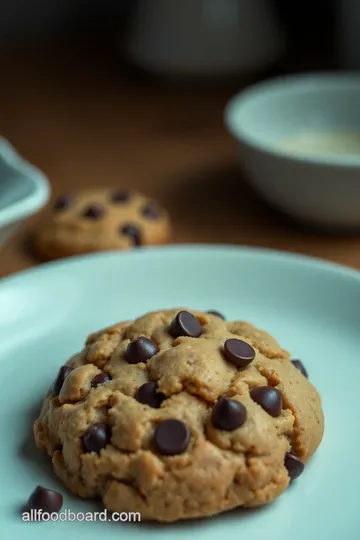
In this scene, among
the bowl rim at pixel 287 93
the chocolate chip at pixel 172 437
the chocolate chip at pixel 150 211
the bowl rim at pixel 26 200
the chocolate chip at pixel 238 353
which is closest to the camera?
the chocolate chip at pixel 172 437

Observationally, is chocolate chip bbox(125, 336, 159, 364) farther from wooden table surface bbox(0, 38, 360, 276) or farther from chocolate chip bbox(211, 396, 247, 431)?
wooden table surface bbox(0, 38, 360, 276)

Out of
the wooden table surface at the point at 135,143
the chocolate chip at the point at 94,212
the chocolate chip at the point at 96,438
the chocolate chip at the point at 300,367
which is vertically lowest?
the wooden table surface at the point at 135,143

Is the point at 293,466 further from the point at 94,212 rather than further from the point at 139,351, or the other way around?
the point at 94,212

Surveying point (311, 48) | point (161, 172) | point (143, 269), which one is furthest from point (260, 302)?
point (311, 48)

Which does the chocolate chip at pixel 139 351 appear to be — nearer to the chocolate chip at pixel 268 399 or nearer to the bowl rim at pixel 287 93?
the chocolate chip at pixel 268 399

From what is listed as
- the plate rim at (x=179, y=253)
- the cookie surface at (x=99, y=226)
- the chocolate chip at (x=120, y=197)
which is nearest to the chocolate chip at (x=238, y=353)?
the plate rim at (x=179, y=253)

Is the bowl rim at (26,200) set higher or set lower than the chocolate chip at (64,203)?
higher

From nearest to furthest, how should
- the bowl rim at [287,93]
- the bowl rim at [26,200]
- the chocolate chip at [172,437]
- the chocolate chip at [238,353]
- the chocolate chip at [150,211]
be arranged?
the chocolate chip at [172,437]
the chocolate chip at [238,353]
the bowl rim at [26,200]
the bowl rim at [287,93]
the chocolate chip at [150,211]
